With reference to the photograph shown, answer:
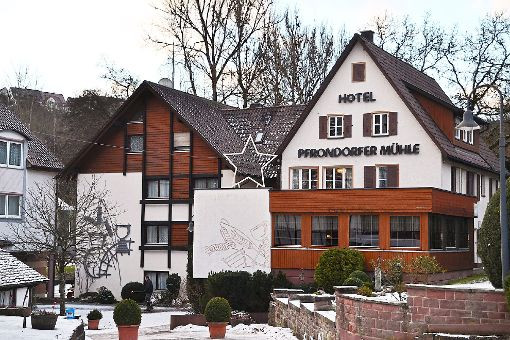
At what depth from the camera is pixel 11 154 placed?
1957 inches

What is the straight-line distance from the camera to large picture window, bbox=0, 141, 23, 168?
1932 inches

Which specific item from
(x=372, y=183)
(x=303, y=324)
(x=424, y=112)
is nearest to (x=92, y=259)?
(x=372, y=183)

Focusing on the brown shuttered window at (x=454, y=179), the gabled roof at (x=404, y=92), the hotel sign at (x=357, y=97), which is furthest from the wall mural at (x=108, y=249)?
the brown shuttered window at (x=454, y=179)

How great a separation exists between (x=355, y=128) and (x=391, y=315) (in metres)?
24.0

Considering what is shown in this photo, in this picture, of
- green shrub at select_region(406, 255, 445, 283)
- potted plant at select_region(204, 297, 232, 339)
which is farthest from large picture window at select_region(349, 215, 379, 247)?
potted plant at select_region(204, 297, 232, 339)

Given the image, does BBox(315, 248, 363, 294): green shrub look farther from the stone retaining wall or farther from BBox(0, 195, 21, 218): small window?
BBox(0, 195, 21, 218): small window

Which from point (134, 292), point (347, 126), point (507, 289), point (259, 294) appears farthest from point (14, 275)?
point (507, 289)

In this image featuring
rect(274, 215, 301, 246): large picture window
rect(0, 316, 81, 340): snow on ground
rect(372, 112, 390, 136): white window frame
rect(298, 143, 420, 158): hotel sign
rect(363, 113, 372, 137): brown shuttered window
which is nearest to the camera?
rect(0, 316, 81, 340): snow on ground

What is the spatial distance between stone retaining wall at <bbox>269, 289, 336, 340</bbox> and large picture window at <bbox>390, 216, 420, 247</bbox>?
5.75m

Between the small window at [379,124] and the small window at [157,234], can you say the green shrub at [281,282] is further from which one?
the small window at [157,234]

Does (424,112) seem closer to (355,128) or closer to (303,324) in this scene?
(355,128)

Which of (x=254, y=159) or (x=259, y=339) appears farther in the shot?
(x=254, y=159)

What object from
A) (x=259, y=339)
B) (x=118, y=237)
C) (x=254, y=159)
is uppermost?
(x=254, y=159)

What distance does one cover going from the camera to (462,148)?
4397cm
